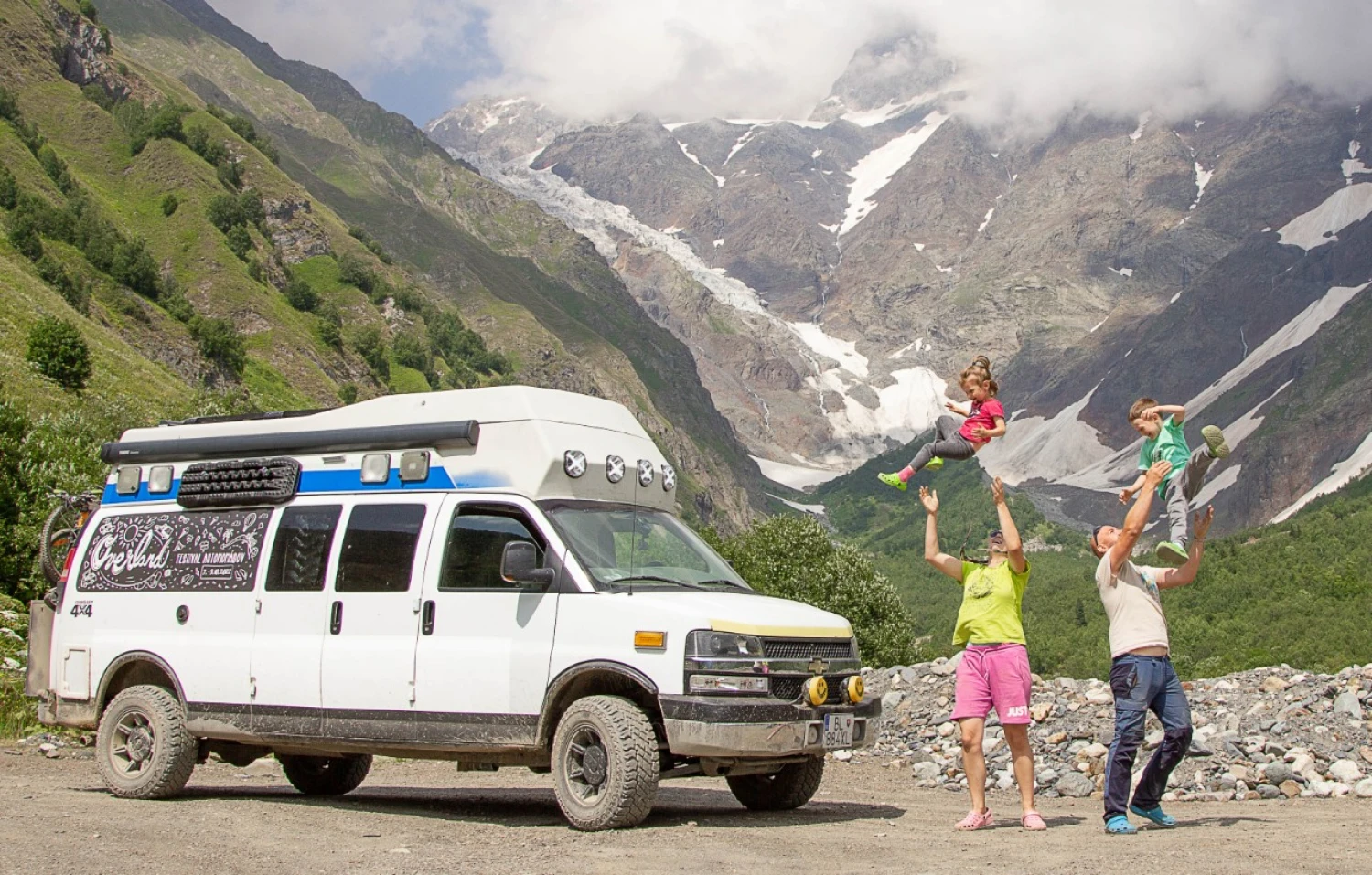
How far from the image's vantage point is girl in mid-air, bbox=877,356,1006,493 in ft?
36.8

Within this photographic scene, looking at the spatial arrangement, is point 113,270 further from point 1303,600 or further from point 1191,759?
point 1303,600

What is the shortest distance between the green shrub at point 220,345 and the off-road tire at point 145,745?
71125 mm

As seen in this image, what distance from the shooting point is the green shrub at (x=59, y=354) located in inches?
1987

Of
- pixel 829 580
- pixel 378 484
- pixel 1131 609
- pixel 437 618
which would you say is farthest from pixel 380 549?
pixel 829 580

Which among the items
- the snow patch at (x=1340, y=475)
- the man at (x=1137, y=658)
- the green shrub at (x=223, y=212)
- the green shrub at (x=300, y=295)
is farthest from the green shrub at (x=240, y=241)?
the snow patch at (x=1340, y=475)

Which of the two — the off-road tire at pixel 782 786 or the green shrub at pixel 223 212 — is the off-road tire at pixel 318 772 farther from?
the green shrub at pixel 223 212

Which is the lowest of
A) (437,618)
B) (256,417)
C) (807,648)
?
(807,648)

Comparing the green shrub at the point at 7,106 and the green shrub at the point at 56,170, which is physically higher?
the green shrub at the point at 7,106

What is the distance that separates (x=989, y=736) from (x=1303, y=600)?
315 feet

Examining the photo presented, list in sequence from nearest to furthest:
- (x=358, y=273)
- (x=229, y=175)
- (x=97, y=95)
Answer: (x=97, y=95) < (x=229, y=175) < (x=358, y=273)

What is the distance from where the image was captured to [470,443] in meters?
11.2

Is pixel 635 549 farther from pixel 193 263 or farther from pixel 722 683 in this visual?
pixel 193 263

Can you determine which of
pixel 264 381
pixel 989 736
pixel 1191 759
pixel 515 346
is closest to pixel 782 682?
pixel 1191 759

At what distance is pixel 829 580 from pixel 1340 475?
509 feet
